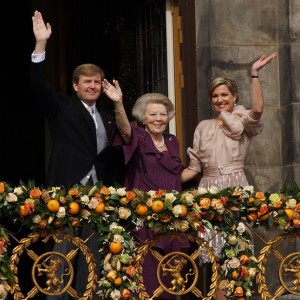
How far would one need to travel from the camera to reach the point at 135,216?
12531 millimetres

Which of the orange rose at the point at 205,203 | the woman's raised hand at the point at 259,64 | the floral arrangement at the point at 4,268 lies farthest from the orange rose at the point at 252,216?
the floral arrangement at the point at 4,268

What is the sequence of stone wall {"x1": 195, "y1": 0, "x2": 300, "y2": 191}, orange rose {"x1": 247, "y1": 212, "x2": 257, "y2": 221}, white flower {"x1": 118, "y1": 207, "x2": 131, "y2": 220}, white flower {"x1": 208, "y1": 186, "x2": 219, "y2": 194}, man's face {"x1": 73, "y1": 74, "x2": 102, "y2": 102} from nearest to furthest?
white flower {"x1": 118, "y1": 207, "x2": 131, "y2": 220} → white flower {"x1": 208, "y1": 186, "x2": 219, "y2": 194} → orange rose {"x1": 247, "y1": 212, "x2": 257, "y2": 221} → man's face {"x1": 73, "y1": 74, "x2": 102, "y2": 102} → stone wall {"x1": 195, "y1": 0, "x2": 300, "y2": 191}

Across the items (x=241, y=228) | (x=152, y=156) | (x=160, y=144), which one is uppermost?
(x=160, y=144)

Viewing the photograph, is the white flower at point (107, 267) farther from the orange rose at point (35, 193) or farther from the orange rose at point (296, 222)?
A: the orange rose at point (296, 222)

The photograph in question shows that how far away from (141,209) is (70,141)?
3.64 feet

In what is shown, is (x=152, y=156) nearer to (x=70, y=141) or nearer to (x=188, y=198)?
(x=70, y=141)

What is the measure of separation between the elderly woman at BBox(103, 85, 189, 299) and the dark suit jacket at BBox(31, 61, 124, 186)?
152 millimetres

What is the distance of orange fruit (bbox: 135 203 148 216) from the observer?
12511 mm

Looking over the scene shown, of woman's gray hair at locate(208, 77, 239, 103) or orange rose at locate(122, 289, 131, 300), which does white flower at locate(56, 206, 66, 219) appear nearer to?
orange rose at locate(122, 289, 131, 300)

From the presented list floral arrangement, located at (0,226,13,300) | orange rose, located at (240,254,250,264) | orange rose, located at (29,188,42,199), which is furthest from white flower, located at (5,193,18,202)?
orange rose, located at (240,254,250,264)

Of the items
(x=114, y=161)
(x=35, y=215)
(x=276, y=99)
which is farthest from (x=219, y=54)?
(x=35, y=215)

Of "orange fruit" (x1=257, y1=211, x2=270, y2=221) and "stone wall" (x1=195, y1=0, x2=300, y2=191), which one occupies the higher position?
"stone wall" (x1=195, y1=0, x2=300, y2=191)

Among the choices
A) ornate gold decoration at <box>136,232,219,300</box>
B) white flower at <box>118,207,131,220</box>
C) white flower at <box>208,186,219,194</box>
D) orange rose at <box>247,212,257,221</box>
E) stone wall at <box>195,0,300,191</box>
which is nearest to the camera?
white flower at <box>118,207,131,220</box>

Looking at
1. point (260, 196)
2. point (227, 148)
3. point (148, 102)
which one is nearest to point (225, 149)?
point (227, 148)
